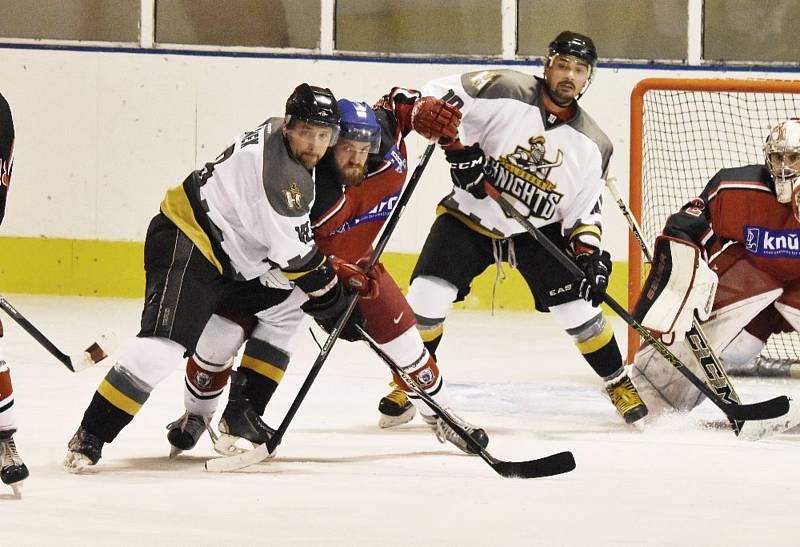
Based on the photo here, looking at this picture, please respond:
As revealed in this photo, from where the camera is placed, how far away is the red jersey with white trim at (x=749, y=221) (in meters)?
3.93

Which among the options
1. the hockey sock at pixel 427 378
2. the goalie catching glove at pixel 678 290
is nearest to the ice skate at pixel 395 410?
the hockey sock at pixel 427 378

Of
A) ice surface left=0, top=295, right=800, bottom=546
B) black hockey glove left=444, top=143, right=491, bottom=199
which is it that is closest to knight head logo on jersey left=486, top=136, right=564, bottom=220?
black hockey glove left=444, top=143, right=491, bottom=199

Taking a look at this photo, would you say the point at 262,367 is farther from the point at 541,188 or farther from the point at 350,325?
the point at 541,188

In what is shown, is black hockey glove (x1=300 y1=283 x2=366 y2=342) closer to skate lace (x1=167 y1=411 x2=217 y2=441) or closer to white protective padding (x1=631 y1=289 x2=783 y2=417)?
skate lace (x1=167 y1=411 x2=217 y2=441)

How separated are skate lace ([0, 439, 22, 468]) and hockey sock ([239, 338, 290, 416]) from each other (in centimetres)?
69

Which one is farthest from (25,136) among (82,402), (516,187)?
(516,187)

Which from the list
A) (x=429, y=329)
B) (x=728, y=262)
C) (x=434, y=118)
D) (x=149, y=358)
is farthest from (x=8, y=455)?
(x=728, y=262)

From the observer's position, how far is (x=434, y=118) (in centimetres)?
332

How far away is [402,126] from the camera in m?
3.38

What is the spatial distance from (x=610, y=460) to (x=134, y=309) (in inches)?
124

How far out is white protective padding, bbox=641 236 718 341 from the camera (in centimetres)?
379

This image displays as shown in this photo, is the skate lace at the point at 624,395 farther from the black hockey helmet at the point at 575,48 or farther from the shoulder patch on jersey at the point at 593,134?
the black hockey helmet at the point at 575,48

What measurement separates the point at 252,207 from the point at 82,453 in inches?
25.1

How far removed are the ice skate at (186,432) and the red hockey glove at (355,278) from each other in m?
0.49
